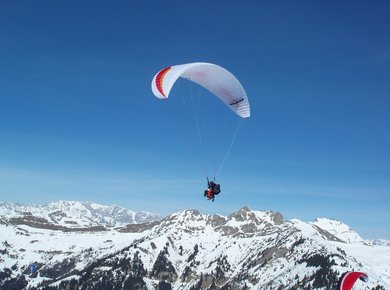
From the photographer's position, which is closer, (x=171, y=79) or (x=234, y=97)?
(x=171, y=79)

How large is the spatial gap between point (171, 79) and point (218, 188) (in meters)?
13.3

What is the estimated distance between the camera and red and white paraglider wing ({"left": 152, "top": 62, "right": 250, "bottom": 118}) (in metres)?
42.9

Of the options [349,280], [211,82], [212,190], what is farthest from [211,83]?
[349,280]

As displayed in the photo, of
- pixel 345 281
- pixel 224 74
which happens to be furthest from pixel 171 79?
pixel 345 281

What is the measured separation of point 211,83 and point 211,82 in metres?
0.18

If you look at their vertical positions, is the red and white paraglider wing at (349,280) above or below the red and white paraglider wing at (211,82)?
below

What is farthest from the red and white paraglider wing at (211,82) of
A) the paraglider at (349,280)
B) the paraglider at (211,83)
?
the paraglider at (349,280)

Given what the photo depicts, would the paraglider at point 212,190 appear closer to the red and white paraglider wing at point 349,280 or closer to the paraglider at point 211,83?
the paraglider at point 211,83

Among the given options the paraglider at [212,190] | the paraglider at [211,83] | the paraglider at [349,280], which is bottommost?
the paraglider at [349,280]

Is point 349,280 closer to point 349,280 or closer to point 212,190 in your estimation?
point 349,280

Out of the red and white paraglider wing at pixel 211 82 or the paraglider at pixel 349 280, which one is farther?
the paraglider at pixel 349 280

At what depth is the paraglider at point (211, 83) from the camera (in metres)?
43.0

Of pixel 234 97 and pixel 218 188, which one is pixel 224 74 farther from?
pixel 218 188

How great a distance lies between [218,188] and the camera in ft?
157
